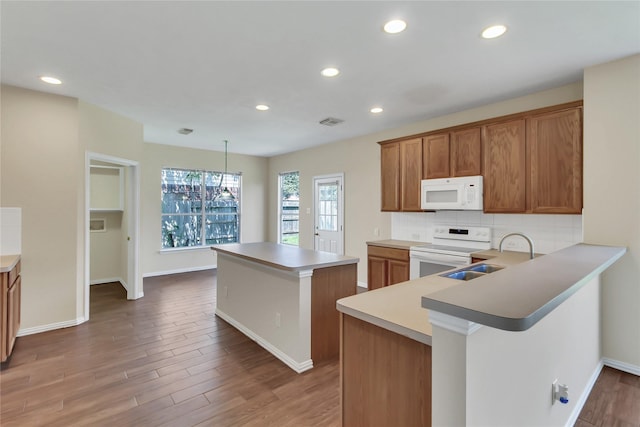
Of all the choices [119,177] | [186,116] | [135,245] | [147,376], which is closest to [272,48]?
[186,116]

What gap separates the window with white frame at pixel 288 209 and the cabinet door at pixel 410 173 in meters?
3.20

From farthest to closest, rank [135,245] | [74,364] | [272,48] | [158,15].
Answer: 1. [135,245]
2. [74,364]
3. [272,48]
4. [158,15]

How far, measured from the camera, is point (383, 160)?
181 inches

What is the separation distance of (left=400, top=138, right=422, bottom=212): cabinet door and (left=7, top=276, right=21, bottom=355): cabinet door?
14.4 ft

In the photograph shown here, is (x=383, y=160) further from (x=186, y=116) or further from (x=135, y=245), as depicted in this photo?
(x=135, y=245)

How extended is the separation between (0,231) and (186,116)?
2373 mm

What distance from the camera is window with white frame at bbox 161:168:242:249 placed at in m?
6.43

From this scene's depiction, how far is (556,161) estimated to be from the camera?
117 inches

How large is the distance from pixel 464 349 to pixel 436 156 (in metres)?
3.38

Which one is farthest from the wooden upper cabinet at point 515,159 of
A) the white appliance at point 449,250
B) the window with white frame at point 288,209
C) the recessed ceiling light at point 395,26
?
the window with white frame at point 288,209

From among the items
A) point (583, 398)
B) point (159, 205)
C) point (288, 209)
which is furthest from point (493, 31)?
point (159, 205)

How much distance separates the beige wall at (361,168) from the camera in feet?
12.3

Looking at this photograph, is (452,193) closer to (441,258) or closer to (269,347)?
(441,258)

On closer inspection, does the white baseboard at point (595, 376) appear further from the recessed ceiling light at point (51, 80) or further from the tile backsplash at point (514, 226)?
the recessed ceiling light at point (51, 80)
